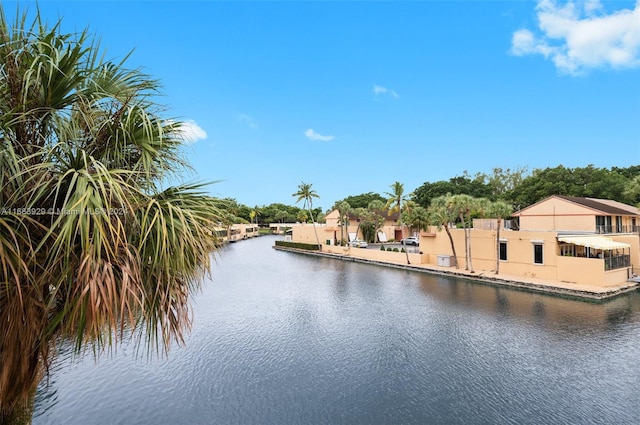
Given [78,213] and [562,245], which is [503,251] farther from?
[78,213]

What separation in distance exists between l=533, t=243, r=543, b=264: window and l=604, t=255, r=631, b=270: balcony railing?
3051mm

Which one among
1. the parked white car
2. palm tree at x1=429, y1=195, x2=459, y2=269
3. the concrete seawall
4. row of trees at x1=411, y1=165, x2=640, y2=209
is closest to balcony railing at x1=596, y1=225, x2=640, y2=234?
row of trees at x1=411, y1=165, x2=640, y2=209

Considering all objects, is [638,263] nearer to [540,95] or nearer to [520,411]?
[540,95]

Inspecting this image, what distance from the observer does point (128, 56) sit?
3762mm

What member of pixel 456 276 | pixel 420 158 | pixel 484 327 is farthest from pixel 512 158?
pixel 484 327

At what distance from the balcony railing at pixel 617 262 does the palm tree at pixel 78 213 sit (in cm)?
2246

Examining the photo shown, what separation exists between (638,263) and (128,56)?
2890 centimetres

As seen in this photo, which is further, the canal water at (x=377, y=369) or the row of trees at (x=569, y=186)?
the row of trees at (x=569, y=186)

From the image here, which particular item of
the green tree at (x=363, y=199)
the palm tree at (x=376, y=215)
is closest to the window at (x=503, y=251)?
the palm tree at (x=376, y=215)

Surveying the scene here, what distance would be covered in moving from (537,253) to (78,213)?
77.6 ft

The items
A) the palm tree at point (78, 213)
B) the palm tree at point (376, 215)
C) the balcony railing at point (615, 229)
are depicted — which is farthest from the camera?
the palm tree at point (376, 215)

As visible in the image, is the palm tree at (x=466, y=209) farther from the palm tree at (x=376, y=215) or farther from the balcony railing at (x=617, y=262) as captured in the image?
the palm tree at (x=376, y=215)

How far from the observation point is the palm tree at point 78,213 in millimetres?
2699

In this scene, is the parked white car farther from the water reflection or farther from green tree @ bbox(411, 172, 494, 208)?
green tree @ bbox(411, 172, 494, 208)
